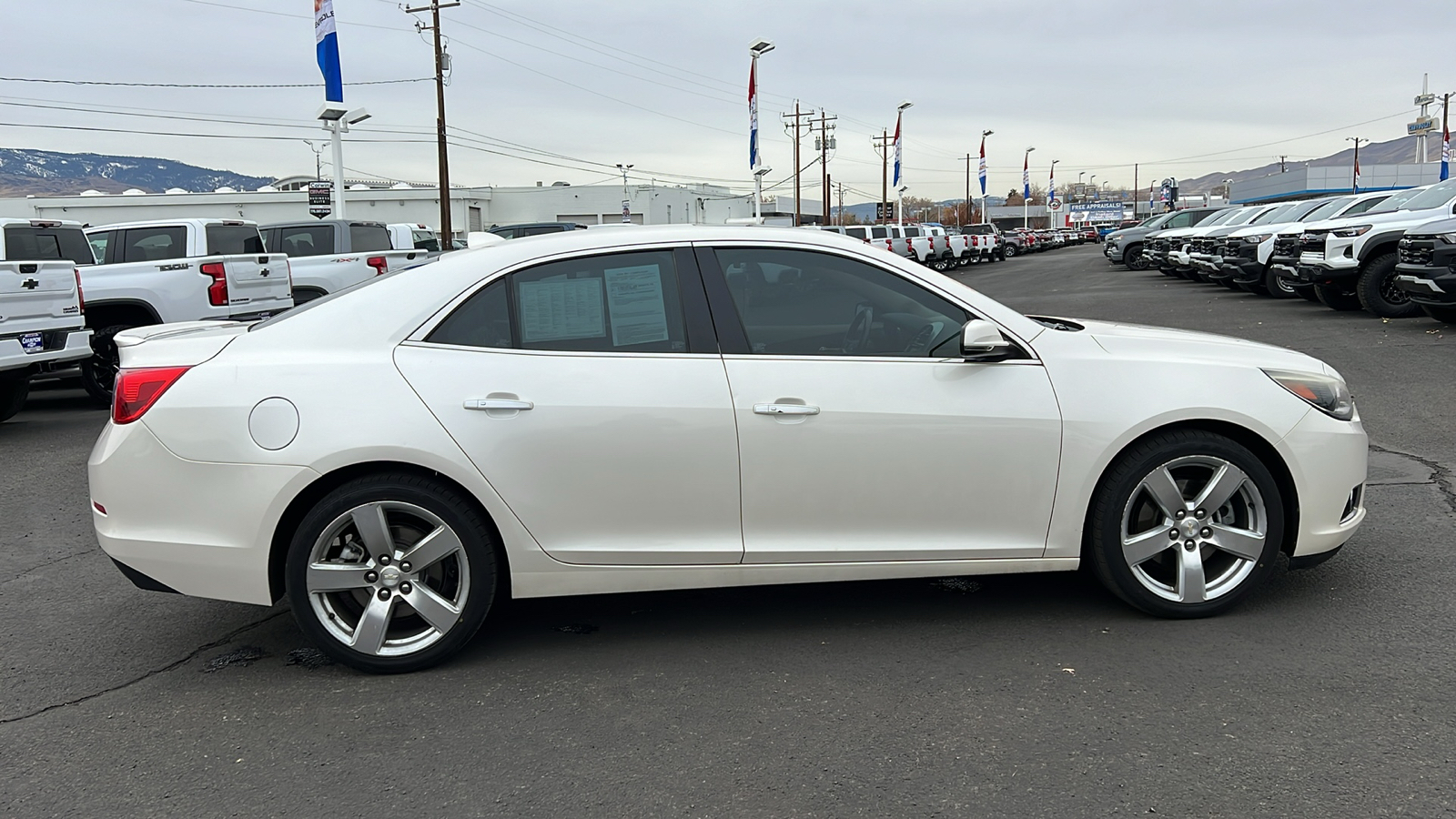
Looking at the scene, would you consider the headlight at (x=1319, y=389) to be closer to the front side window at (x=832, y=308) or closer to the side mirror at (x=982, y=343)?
the side mirror at (x=982, y=343)

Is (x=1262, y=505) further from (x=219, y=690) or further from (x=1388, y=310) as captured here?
(x=1388, y=310)

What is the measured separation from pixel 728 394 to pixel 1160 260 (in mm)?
28953

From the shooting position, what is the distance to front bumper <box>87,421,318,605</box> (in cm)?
382

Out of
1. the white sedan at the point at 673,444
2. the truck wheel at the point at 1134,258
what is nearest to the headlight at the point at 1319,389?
the white sedan at the point at 673,444

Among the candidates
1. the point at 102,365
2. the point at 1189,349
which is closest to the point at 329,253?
the point at 102,365

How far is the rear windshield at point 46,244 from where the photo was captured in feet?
33.9

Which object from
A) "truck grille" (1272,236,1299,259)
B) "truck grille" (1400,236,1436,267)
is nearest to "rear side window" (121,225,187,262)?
"truck grille" (1400,236,1436,267)

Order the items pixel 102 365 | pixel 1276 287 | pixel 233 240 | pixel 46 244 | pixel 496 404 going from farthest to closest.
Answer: pixel 1276 287 → pixel 233 240 → pixel 102 365 → pixel 46 244 → pixel 496 404

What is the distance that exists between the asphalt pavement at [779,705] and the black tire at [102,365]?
21.4 ft

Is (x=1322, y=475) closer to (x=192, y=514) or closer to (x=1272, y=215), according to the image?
(x=192, y=514)

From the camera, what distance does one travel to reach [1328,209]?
20453 millimetres

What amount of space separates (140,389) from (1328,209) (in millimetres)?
21399

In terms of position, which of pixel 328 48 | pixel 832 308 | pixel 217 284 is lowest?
pixel 832 308

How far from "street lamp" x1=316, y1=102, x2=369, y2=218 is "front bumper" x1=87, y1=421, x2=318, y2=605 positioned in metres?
20.6
